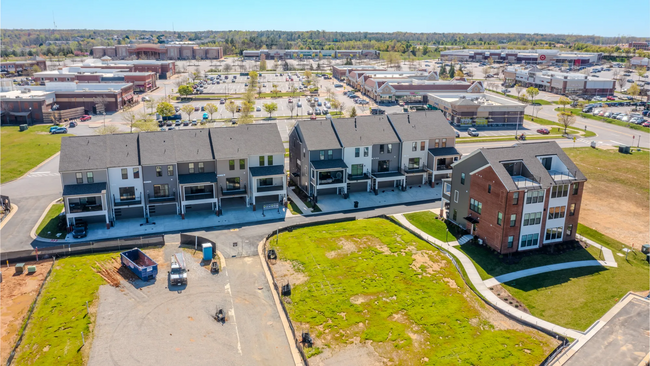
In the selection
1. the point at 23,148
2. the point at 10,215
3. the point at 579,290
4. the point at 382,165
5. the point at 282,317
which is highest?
the point at 382,165

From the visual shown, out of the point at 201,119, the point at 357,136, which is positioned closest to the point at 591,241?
the point at 357,136

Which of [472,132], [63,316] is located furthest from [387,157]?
[63,316]

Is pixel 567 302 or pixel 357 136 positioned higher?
pixel 357 136

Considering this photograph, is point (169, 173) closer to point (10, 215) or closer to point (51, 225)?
point (51, 225)

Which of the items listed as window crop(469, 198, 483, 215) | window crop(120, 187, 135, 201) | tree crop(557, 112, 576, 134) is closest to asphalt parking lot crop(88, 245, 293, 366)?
window crop(120, 187, 135, 201)

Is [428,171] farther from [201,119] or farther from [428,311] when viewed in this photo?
[201,119]

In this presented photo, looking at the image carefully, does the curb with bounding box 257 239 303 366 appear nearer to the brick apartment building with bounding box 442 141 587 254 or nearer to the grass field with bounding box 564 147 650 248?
the brick apartment building with bounding box 442 141 587 254

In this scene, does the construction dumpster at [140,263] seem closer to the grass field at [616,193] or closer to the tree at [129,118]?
the grass field at [616,193]
